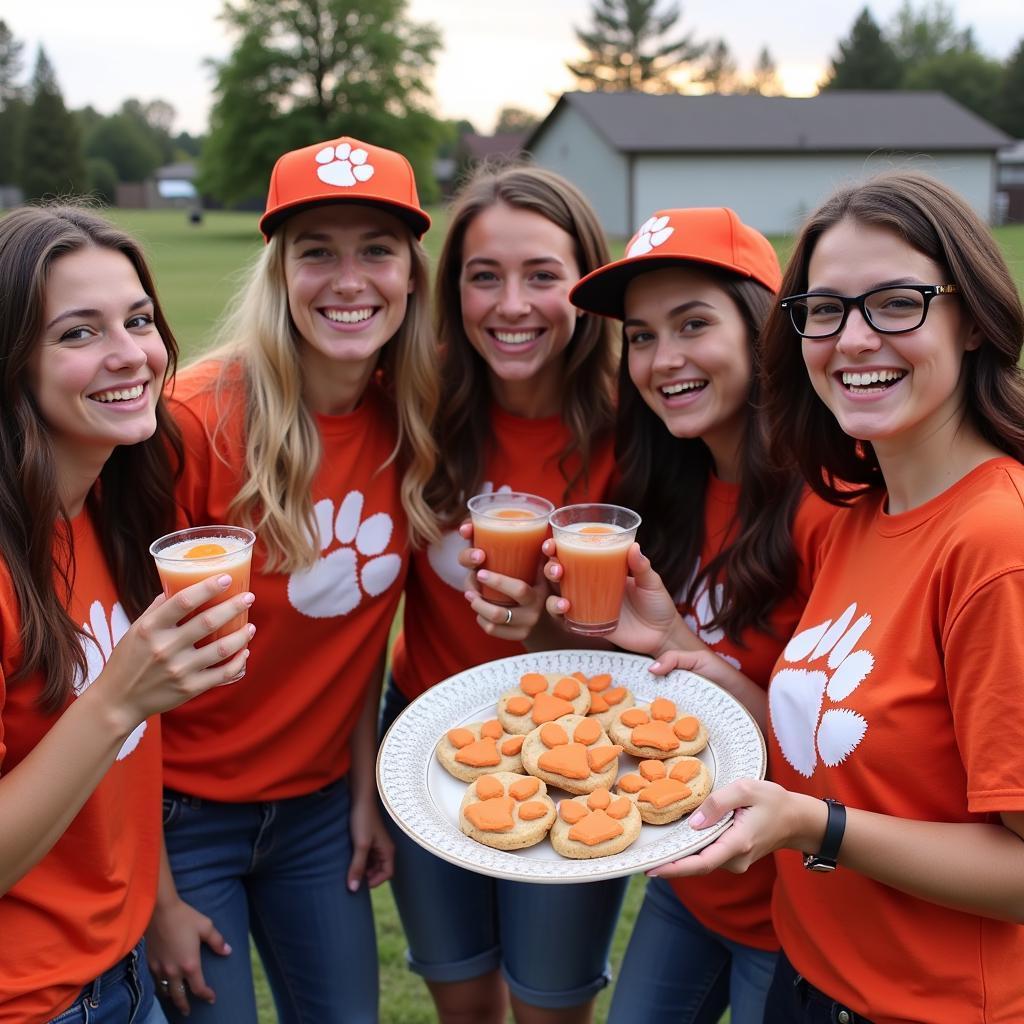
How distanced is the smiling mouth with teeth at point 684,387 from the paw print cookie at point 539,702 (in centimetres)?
106

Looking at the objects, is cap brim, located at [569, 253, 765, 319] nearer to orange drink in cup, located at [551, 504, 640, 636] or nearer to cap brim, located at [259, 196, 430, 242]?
cap brim, located at [259, 196, 430, 242]

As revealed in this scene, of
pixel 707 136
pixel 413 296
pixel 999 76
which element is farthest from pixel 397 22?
pixel 413 296

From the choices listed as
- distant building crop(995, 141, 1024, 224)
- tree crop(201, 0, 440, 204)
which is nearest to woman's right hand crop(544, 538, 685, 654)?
Answer: distant building crop(995, 141, 1024, 224)

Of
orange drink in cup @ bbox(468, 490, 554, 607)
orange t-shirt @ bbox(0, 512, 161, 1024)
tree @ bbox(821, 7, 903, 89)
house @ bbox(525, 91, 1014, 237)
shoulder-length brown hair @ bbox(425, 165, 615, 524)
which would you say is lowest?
orange t-shirt @ bbox(0, 512, 161, 1024)

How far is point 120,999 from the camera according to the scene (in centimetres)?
279

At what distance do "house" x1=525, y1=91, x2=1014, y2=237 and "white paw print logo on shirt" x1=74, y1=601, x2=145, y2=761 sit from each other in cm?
4445

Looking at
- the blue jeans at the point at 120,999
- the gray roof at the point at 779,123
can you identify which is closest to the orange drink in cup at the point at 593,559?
the blue jeans at the point at 120,999

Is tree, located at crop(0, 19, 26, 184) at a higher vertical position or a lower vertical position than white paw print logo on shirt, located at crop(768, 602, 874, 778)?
higher

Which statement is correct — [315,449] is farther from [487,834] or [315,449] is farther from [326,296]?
[487,834]

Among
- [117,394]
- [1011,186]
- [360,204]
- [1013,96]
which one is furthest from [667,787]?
[1013,96]

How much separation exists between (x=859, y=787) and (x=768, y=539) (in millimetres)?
954

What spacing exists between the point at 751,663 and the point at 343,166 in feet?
7.44

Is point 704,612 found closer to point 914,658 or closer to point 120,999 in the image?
point 914,658

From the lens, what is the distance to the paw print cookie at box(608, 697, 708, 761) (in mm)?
2984
